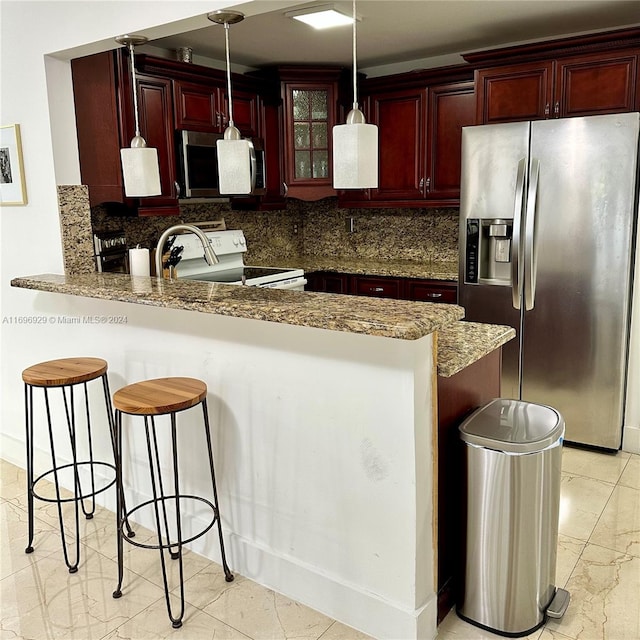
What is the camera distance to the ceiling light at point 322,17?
315 cm

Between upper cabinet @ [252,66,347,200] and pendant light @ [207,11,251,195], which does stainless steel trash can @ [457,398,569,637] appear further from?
upper cabinet @ [252,66,347,200]

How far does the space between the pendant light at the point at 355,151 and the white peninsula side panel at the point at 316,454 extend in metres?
0.47

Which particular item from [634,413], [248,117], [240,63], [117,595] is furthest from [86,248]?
[634,413]

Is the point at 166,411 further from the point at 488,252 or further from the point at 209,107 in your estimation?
the point at 209,107

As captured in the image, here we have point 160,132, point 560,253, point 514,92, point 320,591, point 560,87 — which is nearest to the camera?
point 320,591

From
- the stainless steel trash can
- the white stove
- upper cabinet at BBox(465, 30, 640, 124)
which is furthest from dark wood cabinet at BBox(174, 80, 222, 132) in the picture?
the stainless steel trash can

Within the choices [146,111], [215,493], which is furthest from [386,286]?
[215,493]

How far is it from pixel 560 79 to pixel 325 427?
2593 millimetres

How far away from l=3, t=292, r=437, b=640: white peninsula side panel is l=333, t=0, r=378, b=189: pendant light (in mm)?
→ 471

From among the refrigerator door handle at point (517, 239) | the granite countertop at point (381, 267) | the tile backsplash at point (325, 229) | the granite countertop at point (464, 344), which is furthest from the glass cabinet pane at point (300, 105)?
the granite countertop at point (464, 344)

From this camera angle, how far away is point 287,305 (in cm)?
195

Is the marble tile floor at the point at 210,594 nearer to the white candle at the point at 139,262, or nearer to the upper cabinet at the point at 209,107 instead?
the white candle at the point at 139,262

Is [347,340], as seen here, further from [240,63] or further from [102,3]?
[240,63]

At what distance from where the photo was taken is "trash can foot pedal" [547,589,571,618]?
208 cm
